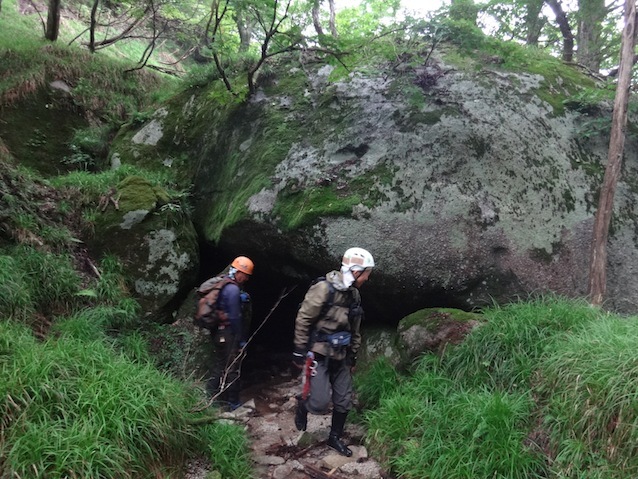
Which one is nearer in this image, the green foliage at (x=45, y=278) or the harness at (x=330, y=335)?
the harness at (x=330, y=335)

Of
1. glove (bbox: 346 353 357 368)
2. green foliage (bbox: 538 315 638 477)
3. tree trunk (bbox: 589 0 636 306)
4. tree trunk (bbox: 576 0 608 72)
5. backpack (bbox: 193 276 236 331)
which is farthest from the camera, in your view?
tree trunk (bbox: 576 0 608 72)

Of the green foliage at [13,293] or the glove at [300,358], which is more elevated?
the green foliage at [13,293]

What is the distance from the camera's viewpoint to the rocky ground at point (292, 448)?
14.6 ft

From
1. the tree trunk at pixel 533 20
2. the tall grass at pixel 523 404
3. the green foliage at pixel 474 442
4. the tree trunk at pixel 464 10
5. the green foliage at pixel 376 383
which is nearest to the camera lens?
the tall grass at pixel 523 404

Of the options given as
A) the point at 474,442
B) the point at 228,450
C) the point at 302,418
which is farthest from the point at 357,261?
the point at 228,450

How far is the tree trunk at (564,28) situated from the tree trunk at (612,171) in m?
4.24

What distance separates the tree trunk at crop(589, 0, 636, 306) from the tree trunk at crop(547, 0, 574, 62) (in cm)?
424

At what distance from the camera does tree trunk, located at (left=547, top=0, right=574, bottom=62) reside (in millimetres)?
10086

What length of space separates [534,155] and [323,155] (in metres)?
3.16

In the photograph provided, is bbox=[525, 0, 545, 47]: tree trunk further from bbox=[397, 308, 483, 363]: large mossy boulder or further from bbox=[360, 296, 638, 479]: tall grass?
bbox=[397, 308, 483, 363]: large mossy boulder

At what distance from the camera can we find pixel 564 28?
35.3 ft

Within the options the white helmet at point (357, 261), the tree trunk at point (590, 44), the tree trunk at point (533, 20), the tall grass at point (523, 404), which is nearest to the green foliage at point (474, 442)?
the tall grass at point (523, 404)

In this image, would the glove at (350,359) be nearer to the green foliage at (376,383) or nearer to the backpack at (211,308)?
the green foliage at (376,383)

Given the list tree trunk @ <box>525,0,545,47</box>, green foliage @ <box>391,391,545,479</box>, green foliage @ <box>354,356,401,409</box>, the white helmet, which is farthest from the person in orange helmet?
tree trunk @ <box>525,0,545,47</box>
